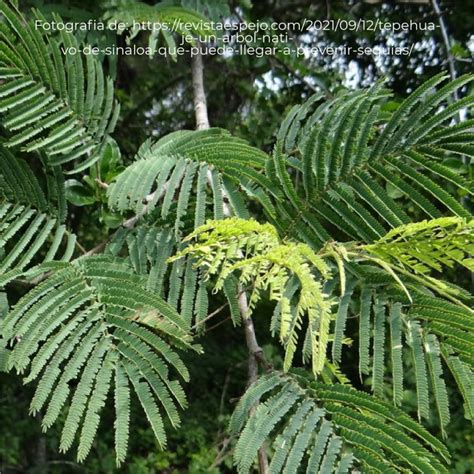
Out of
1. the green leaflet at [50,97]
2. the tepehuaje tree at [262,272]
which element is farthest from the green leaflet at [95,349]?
the green leaflet at [50,97]

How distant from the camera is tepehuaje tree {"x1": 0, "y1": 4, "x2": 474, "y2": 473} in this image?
67 centimetres

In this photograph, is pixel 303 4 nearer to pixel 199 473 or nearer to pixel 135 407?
pixel 135 407

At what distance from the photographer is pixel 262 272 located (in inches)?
27.3

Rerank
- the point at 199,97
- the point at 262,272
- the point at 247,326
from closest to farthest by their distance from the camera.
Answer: the point at 262,272, the point at 247,326, the point at 199,97

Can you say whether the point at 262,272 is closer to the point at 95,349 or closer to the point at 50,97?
the point at 95,349

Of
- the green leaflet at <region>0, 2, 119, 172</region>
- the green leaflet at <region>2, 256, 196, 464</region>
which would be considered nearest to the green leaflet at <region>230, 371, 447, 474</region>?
the green leaflet at <region>2, 256, 196, 464</region>

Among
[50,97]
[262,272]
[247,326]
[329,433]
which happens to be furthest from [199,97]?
[329,433]

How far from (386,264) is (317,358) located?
0.15 meters

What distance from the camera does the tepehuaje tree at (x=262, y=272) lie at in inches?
26.4

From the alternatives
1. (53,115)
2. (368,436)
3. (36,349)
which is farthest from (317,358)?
(53,115)

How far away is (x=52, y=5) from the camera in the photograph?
4.76 ft

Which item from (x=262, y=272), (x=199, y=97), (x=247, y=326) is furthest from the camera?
(x=199, y=97)

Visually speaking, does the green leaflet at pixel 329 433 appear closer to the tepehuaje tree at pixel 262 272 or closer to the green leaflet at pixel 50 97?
the tepehuaje tree at pixel 262 272

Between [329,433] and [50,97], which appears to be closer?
[329,433]
